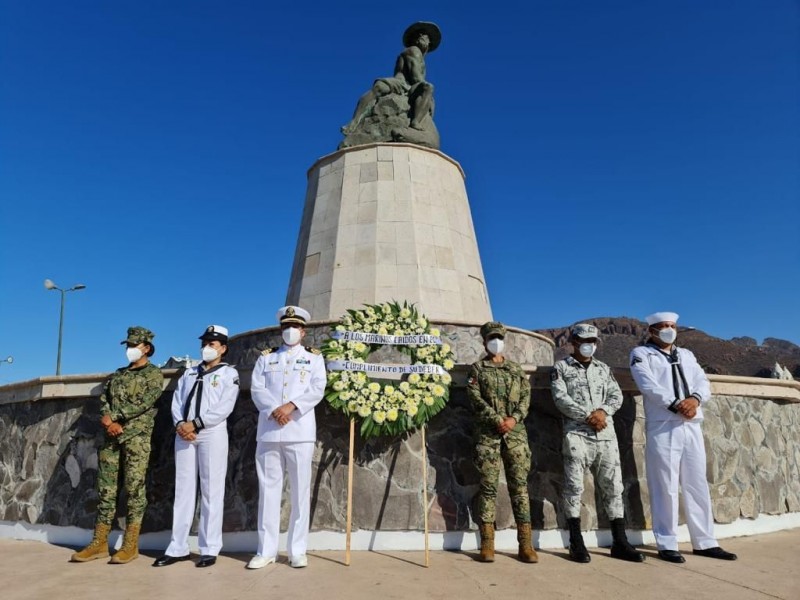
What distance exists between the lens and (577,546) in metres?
4.89

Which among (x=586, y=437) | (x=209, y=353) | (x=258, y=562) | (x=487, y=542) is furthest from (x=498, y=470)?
(x=209, y=353)

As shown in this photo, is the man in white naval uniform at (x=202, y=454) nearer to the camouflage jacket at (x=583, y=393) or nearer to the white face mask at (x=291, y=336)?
the white face mask at (x=291, y=336)

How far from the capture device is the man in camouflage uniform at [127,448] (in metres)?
5.22

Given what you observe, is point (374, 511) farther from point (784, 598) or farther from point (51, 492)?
point (51, 492)

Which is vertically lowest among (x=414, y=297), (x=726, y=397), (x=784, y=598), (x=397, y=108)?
(x=784, y=598)

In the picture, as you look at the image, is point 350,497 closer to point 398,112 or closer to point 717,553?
point 717,553

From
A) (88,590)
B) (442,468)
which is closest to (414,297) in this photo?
(442,468)

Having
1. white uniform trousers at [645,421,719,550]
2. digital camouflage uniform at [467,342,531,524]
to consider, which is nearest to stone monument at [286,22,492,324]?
digital camouflage uniform at [467,342,531,524]

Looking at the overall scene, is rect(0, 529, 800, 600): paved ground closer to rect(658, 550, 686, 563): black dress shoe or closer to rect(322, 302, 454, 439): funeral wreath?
rect(658, 550, 686, 563): black dress shoe

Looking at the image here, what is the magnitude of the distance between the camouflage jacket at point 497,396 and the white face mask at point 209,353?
2.47m

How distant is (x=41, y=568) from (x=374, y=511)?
9.68ft

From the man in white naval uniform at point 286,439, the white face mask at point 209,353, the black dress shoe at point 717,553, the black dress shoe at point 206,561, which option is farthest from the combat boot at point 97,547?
the black dress shoe at point 717,553

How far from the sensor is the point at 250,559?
16.7 feet

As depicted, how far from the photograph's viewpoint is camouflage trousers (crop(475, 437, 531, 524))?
4.98 metres
